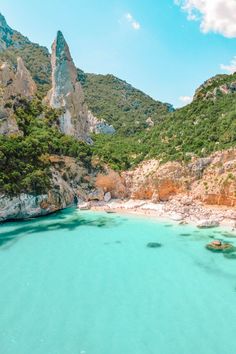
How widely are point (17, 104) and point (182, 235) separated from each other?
27.9m

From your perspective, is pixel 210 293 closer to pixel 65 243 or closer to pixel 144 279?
pixel 144 279

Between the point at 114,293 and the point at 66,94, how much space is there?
41749 mm

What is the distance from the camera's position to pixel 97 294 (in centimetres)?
1692

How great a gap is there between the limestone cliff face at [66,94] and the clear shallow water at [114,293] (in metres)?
26.5

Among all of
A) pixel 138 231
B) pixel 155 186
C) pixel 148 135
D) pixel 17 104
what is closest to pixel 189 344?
pixel 138 231

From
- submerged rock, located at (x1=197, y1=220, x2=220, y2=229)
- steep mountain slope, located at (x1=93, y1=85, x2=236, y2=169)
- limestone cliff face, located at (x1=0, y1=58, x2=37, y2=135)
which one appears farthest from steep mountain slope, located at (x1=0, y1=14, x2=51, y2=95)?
submerged rock, located at (x1=197, y1=220, x2=220, y2=229)

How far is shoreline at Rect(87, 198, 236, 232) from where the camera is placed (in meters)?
29.5

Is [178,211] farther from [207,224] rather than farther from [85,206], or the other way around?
[85,206]

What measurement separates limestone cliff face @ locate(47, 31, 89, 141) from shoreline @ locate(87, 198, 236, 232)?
16909 millimetres

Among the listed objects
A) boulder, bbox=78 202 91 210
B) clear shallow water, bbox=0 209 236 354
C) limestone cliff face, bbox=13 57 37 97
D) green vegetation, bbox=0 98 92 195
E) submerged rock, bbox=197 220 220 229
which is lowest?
clear shallow water, bbox=0 209 236 354

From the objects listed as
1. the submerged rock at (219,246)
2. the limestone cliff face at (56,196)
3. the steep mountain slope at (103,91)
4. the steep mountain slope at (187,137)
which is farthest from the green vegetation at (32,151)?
the steep mountain slope at (103,91)

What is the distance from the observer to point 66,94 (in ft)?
174

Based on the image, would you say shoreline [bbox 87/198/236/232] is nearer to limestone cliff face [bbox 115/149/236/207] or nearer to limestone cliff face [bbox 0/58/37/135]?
limestone cliff face [bbox 115/149/236/207]

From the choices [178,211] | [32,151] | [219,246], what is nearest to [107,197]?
[178,211]
